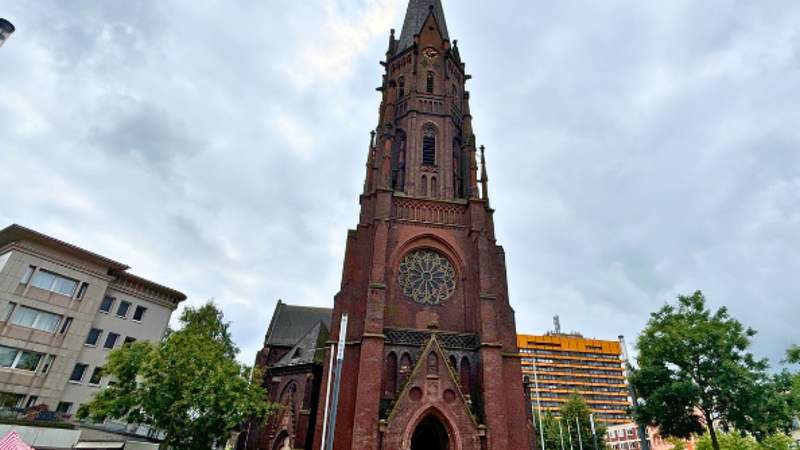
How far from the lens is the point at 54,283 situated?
27359 mm

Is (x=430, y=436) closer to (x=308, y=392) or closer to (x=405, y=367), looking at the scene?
(x=405, y=367)

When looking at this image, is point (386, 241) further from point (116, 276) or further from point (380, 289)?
point (116, 276)

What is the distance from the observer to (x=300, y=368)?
31.5 m

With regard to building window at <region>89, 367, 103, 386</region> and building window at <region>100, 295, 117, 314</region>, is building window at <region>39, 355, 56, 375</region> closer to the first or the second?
building window at <region>89, 367, 103, 386</region>

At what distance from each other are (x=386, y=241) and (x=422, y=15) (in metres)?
26.5

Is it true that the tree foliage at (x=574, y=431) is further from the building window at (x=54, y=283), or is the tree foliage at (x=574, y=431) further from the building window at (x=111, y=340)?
the building window at (x=54, y=283)

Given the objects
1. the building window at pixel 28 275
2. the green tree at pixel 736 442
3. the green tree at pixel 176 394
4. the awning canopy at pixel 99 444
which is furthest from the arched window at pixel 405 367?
the building window at pixel 28 275

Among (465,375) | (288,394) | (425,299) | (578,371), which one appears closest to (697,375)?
(465,375)

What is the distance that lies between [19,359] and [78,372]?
349cm

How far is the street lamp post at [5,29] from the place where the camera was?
281 inches

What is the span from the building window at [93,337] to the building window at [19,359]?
2.83m


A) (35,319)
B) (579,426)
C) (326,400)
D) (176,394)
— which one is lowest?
(176,394)

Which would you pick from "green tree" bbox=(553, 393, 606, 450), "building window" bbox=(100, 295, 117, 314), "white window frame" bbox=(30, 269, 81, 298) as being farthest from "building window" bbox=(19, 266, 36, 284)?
"green tree" bbox=(553, 393, 606, 450)

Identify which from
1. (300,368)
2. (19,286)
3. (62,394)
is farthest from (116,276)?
(300,368)
